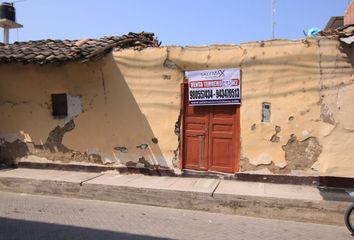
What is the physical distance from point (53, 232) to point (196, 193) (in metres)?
2.66

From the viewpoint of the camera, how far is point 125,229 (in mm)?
6707

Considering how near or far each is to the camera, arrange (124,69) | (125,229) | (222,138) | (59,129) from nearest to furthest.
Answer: (125,229) → (222,138) → (124,69) → (59,129)

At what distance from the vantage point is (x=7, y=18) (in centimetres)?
1593

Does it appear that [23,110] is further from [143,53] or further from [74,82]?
[143,53]

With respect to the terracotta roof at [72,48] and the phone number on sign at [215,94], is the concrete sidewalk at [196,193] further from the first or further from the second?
the terracotta roof at [72,48]

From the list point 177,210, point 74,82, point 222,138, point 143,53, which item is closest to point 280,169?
point 222,138

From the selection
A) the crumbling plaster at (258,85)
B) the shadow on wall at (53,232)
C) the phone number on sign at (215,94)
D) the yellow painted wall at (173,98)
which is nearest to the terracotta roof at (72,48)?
the yellow painted wall at (173,98)

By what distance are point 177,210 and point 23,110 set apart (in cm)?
518

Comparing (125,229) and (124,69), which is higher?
(124,69)

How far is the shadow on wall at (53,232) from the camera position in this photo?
20.5ft

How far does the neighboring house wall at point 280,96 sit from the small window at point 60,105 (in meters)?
2.74

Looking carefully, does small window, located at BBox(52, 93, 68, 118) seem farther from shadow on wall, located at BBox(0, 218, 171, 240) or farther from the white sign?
shadow on wall, located at BBox(0, 218, 171, 240)

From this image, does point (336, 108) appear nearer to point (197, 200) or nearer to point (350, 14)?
point (197, 200)

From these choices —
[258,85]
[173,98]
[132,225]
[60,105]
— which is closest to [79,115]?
[60,105]
